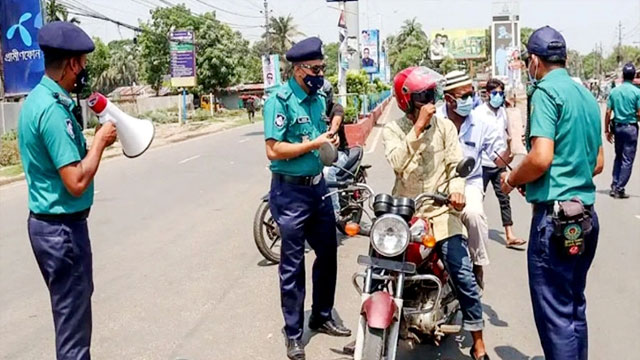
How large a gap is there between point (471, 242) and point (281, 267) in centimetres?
129

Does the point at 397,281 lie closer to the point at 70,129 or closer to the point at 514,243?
the point at 70,129

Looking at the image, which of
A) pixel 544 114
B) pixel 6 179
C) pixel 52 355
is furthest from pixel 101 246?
pixel 6 179

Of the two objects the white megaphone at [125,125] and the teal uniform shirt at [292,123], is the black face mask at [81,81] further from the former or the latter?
the teal uniform shirt at [292,123]

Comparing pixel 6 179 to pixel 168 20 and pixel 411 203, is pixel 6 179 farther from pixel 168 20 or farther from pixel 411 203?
pixel 168 20

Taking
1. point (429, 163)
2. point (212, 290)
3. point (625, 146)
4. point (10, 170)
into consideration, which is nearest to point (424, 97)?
point (429, 163)

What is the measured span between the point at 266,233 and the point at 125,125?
149 inches

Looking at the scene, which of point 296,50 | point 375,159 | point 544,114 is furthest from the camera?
point 375,159

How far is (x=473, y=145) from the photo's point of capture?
5.66 m

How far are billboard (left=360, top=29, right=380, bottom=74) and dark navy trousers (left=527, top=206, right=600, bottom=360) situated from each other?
3377 cm

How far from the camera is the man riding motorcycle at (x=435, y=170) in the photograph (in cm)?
399

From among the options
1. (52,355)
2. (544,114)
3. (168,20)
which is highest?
(168,20)

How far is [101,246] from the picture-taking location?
791cm

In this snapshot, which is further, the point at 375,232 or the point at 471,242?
the point at 471,242

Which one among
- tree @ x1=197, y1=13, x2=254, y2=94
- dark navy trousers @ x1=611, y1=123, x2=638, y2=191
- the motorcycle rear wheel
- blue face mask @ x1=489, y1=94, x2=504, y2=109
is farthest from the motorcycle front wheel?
tree @ x1=197, y1=13, x2=254, y2=94
